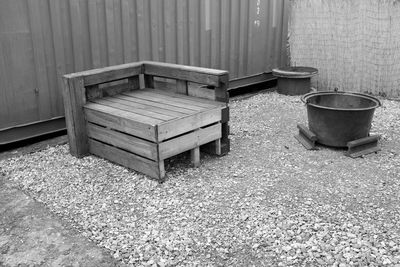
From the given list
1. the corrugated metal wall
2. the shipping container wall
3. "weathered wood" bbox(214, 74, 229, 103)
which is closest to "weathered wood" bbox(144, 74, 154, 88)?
the corrugated metal wall

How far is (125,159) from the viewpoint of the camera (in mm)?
4145

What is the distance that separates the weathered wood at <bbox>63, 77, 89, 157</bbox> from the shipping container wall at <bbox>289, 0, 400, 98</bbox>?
4.33 metres

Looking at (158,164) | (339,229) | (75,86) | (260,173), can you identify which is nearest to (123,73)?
(75,86)

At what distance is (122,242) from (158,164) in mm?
923

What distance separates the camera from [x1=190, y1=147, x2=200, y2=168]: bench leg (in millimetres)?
4199

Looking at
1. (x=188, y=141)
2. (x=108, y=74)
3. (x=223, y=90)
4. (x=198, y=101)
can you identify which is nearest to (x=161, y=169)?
(x=188, y=141)

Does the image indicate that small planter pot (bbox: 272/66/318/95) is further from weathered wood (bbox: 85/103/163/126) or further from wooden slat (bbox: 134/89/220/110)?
weathered wood (bbox: 85/103/163/126)

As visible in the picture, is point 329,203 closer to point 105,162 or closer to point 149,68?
point 105,162

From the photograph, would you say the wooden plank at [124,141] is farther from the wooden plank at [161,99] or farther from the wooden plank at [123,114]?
the wooden plank at [161,99]

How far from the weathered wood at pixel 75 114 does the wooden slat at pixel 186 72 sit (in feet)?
2.83

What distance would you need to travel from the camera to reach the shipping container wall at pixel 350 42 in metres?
6.61

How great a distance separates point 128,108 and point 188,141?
0.67 meters

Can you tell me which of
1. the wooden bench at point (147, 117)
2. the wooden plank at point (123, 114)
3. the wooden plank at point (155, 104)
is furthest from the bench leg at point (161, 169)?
the wooden plank at point (155, 104)

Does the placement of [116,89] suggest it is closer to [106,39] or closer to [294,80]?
[106,39]
